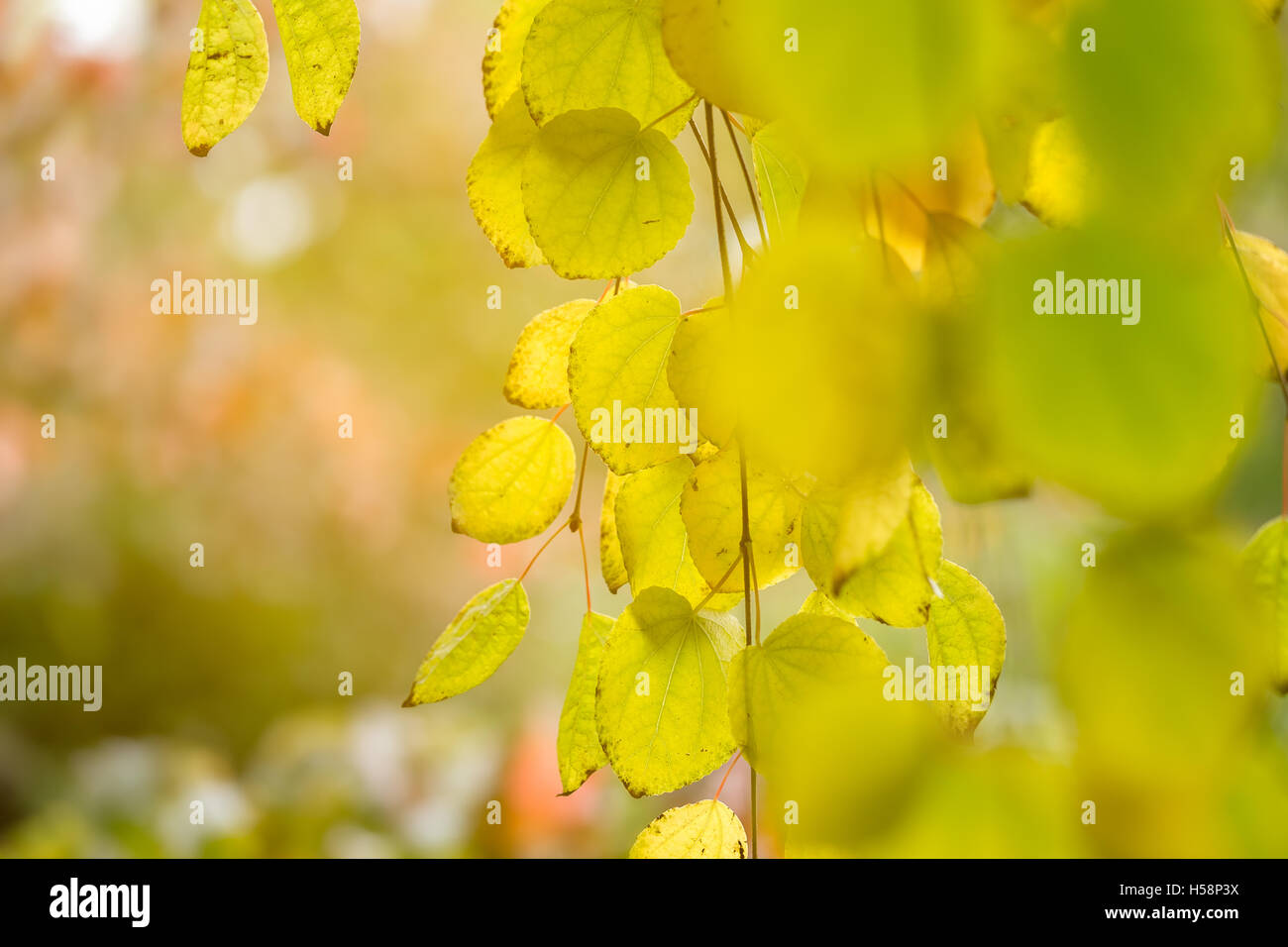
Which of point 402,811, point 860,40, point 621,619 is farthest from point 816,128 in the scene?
point 402,811

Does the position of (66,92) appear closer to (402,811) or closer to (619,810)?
(402,811)

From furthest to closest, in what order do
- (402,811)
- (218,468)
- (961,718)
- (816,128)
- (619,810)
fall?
1. (218,468)
2. (619,810)
3. (402,811)
4. (961,718)
5. (816,128)

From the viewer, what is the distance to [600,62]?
252 mm

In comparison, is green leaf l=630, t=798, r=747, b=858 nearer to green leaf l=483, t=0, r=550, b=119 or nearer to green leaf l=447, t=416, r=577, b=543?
green leaf l=447, t=416, r=577, b=543

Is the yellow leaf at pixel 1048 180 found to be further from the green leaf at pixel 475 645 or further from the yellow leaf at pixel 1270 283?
the green leaf at pixel 475 645

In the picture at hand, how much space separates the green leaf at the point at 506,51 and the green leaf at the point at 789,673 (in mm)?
171

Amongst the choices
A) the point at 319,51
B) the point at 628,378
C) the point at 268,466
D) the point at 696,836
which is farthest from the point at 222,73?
the point at 268,466

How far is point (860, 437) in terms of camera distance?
0.12 metres

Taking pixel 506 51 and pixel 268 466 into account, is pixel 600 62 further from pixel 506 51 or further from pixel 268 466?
pixel 268 466

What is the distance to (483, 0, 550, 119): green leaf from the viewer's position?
0.28 metres

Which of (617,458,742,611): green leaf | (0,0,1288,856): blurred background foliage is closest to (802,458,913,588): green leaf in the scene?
(617,458,742,611): green leaf

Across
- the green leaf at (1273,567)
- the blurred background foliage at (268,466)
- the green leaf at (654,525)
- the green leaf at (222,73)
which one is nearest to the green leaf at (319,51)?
the green leaf at (222,73)

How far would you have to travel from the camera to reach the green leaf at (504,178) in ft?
0.92

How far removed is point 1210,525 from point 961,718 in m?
0.14
